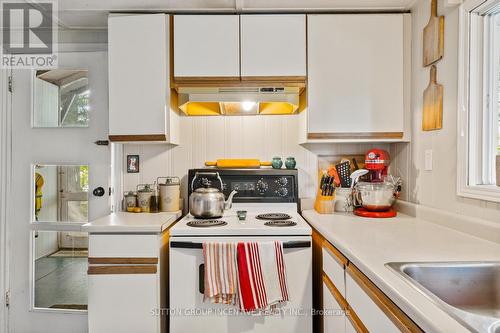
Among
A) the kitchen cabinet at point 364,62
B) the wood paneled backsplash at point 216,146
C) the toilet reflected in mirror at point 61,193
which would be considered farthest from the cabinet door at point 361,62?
the toilet reflected in mirror at point 61,193

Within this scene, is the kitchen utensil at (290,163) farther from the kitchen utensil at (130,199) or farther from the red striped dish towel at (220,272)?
the kitchen utensil at (130,199)

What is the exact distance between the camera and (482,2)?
4.80 feet

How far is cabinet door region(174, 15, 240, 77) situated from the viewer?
2.10 metres

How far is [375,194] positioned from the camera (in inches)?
79.4

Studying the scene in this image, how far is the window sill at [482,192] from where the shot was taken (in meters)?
1.38

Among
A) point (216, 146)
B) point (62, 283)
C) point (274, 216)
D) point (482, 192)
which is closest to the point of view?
point (482, 192)

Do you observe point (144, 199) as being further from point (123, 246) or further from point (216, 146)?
point (216, 146)

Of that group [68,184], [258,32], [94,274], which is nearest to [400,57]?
[258,32]

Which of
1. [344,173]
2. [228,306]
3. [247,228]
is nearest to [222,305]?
[228,306]

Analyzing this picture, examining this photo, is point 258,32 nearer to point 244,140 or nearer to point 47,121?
point 244,140

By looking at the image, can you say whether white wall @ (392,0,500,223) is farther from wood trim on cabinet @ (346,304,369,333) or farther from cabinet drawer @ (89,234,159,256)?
cabinet drawer @ (89,234,159,256)

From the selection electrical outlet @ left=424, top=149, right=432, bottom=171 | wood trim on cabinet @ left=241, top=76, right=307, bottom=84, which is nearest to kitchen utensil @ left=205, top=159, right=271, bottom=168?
wood trim on cabinet @ left=241, top=76, right=307, bottom=84

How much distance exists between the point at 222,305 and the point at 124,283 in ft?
1.88

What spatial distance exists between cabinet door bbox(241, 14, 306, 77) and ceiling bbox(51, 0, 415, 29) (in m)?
0.06
